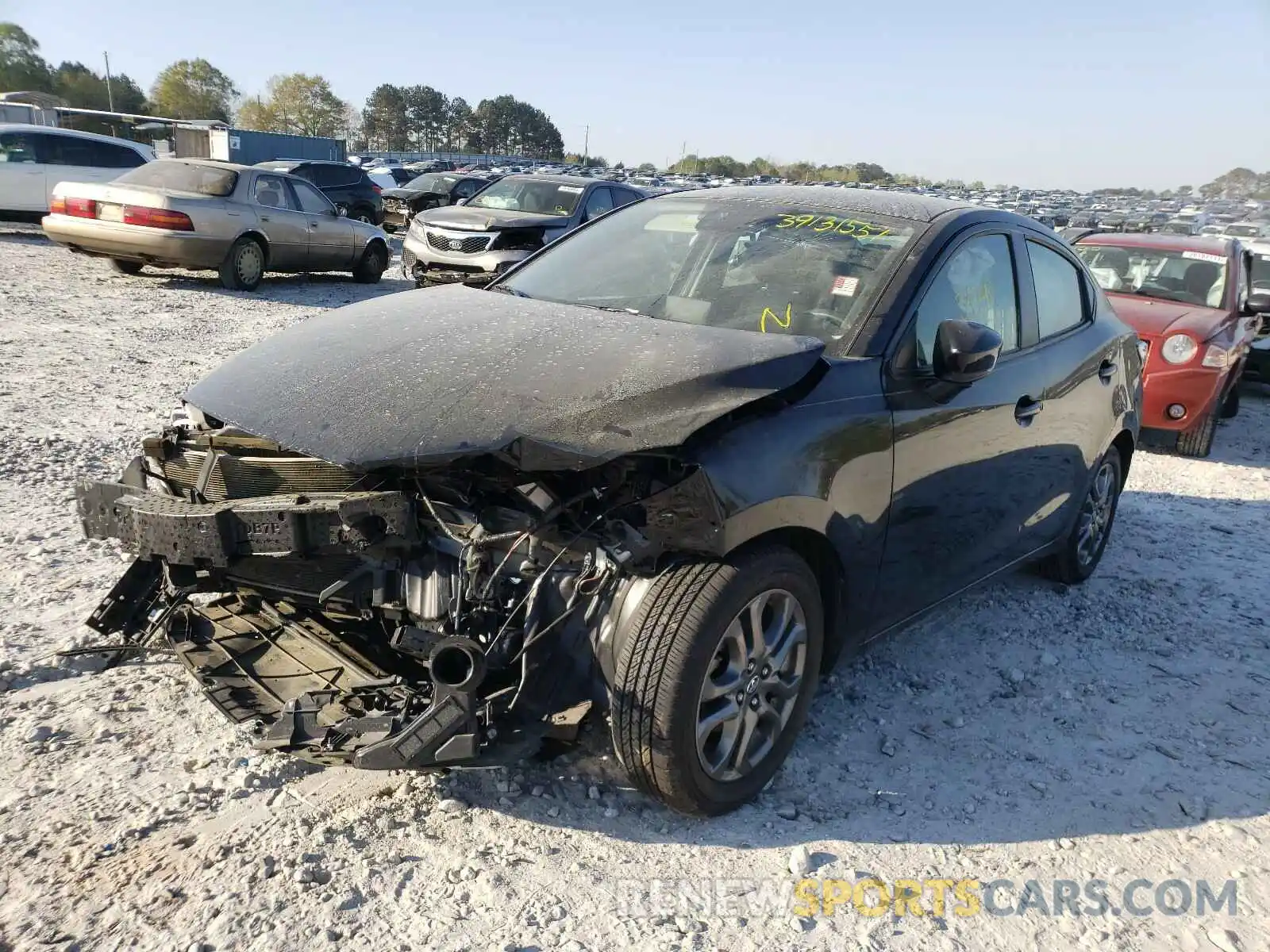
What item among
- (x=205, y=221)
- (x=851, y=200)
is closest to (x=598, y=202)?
(x=205, y=221)

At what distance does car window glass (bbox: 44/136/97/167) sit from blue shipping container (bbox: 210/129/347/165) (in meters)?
19.1

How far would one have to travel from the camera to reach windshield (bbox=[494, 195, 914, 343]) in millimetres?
3371

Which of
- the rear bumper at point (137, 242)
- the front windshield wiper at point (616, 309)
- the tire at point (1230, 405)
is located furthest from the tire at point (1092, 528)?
the rear bumper at point (137, 242)

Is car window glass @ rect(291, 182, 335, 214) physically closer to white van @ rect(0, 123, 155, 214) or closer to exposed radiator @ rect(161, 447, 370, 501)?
white van @ rect(0, 123, 155, 214)

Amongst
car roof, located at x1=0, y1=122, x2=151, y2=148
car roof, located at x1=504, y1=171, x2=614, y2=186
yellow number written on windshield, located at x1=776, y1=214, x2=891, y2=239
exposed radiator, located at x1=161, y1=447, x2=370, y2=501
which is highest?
car roof, located at x1=0, y1=122, x2=151, y2=148

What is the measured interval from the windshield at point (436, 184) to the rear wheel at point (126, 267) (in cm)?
1175

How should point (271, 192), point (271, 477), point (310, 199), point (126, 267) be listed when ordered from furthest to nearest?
point (310, 199)
point (126, 267)
point (271, 192)
point (271, 477)

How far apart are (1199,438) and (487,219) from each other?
27.7 ft

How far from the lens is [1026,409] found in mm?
3857

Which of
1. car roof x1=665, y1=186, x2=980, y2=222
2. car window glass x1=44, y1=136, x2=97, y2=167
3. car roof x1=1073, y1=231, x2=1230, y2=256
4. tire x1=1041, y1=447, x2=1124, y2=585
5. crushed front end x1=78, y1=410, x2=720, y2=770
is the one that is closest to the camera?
crushed front end x1=78, y1=410, x2=720, y2=770

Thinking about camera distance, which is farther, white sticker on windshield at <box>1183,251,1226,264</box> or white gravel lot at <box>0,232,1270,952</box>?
white sticker on windshield at <box>1183,251,1226,264</box>

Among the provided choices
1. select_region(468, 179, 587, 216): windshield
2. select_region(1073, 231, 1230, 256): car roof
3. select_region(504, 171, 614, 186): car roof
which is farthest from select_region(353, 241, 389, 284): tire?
select_region(1073, 231, 1230, 256): car roof

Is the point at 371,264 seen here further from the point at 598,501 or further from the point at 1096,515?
the point at 598,501

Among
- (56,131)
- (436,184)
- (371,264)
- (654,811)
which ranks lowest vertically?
(654,811)
